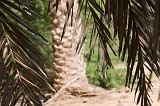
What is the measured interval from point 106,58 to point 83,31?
0.28 meters

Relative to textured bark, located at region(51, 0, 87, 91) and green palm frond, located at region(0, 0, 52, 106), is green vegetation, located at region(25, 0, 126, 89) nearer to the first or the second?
textured bark, located at region(51, 0, 87, 91)

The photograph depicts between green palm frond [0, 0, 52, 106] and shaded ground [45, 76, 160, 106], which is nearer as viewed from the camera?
green palm frond [0, 0, 52, 106]

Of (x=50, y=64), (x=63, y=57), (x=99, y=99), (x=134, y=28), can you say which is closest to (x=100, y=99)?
(x=99, y=99)

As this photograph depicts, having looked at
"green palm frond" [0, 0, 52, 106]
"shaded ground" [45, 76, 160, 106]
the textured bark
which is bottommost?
"shaded ground" [45, 76, 160, 106]

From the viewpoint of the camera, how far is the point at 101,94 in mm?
5375

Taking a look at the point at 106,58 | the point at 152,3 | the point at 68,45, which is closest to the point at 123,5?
the point at 152,3

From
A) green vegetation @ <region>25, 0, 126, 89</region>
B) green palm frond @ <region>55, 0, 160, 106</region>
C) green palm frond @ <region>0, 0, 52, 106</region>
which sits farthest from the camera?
green vegetation @ <region>25, 0, 126, 89</region>

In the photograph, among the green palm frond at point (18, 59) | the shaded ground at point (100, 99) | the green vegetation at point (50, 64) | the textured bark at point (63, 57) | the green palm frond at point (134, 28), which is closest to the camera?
the green palm frond at point (134, 28)

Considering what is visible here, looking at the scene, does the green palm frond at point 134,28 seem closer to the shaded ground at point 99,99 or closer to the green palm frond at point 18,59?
the green palm frond at point 18,59

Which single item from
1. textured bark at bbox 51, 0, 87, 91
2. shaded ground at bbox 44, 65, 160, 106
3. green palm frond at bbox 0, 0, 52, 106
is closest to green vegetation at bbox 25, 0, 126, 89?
textured bark at bbox 51, 0, 87, 91

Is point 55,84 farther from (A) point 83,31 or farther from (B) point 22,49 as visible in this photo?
(B) point 22,49

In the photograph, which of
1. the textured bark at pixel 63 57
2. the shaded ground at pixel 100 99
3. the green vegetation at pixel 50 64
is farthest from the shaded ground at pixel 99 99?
the green vegetation at pixel 50 64

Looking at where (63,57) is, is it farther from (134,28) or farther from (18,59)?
(134,28)

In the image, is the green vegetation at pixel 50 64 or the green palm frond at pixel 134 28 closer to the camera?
the green palm frond at pixel 134 28
